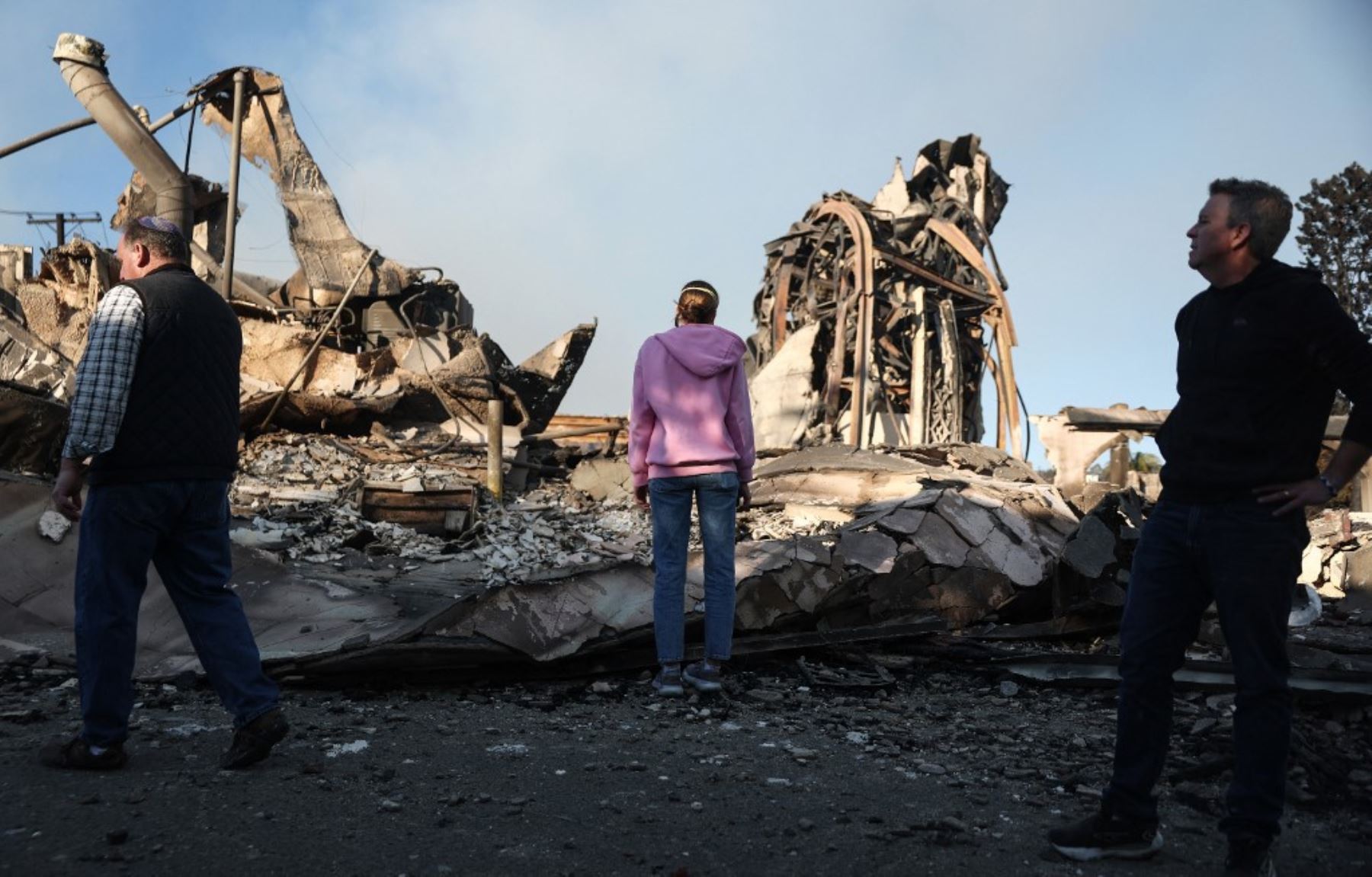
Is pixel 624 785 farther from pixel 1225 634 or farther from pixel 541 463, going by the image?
pixel 541 463

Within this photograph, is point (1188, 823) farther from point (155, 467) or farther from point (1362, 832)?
point (155, 467)

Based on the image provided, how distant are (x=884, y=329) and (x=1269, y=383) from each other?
41.8ft

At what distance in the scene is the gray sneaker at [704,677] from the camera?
171 inches

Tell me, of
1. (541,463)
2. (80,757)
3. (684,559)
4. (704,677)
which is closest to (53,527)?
(80,757)

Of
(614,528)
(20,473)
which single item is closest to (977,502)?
(614,528)

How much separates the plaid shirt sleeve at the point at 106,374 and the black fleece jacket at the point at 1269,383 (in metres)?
2.98

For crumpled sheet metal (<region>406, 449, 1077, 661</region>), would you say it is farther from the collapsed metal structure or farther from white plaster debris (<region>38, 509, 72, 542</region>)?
the collapsed metal structure

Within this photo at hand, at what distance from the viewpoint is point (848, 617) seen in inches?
220

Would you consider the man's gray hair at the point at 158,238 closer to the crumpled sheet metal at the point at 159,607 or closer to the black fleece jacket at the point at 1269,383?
the crumpled sheet metal at the point at 159,607

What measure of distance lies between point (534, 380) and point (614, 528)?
727cm

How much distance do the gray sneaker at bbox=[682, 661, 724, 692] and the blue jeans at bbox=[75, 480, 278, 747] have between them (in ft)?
5.97

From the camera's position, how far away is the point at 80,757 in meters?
2.94

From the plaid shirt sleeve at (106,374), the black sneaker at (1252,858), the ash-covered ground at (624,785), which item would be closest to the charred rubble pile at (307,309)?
the ash-covered ground at (624,785)

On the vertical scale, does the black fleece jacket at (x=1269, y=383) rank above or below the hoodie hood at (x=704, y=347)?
below
